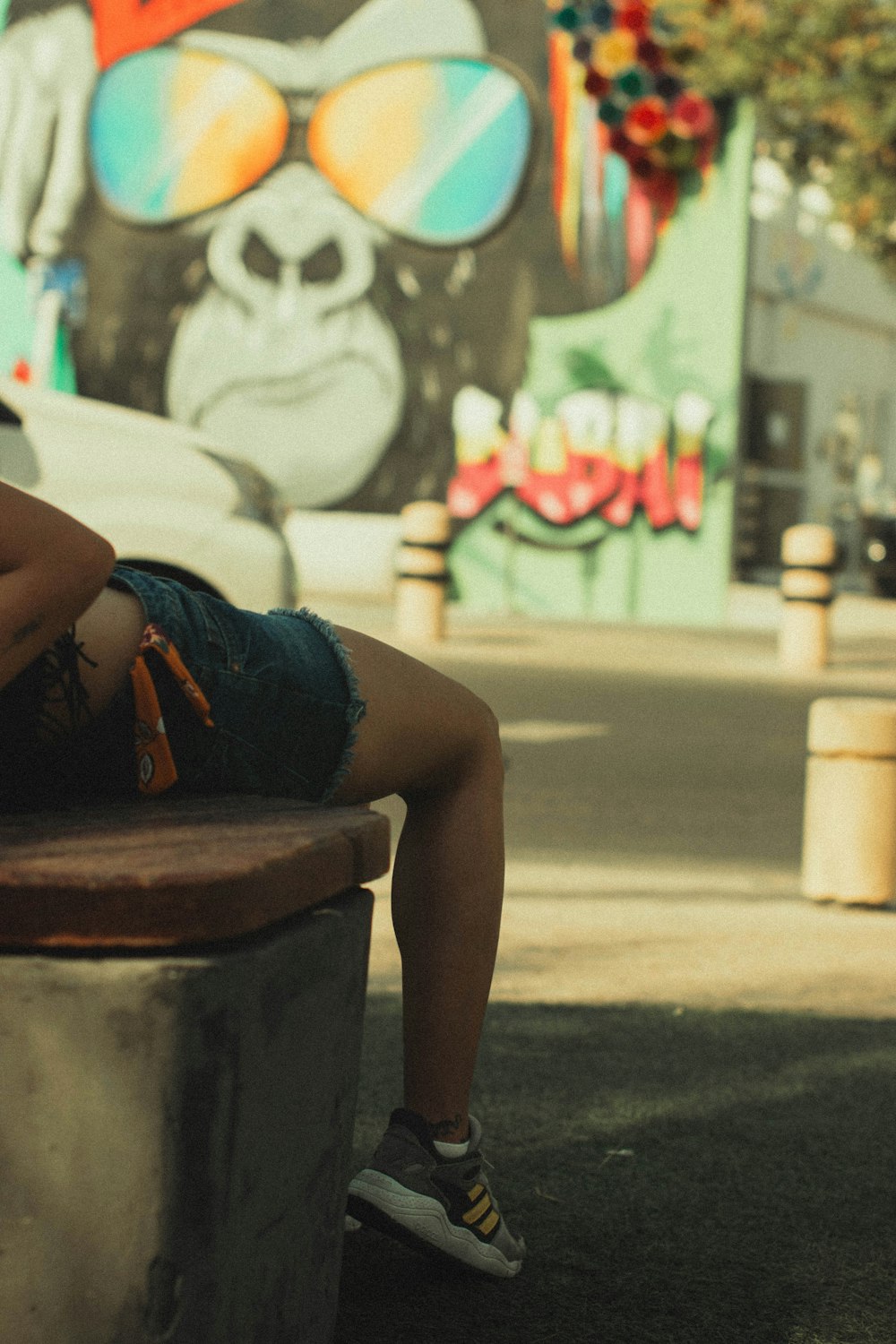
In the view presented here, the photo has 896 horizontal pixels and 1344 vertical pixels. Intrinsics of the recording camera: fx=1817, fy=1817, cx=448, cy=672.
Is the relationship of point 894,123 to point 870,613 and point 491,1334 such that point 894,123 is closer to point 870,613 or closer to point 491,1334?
point 870,613

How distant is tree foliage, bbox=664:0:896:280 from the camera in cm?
1605

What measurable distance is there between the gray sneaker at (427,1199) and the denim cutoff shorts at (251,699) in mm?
482

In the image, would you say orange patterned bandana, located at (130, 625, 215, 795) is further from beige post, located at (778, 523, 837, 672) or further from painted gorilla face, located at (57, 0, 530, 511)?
painted gorilla face, located at (57, 0, 530, 511)

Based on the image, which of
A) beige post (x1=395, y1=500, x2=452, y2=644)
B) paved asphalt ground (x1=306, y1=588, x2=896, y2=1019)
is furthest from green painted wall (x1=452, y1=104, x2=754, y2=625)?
beige post (x1=395, y1=500, x2=452, y2=644)

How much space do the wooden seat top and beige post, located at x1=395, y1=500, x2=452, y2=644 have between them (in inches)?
456

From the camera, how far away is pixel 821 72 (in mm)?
16328

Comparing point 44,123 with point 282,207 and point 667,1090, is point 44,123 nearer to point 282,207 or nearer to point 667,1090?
point 282,207

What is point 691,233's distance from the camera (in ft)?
59.0

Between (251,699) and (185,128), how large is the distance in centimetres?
1748

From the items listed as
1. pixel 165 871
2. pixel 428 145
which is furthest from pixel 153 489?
pixel 428 145

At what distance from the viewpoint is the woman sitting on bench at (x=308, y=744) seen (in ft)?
6.47

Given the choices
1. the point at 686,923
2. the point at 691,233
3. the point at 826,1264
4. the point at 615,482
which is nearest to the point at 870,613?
the point at 615,482

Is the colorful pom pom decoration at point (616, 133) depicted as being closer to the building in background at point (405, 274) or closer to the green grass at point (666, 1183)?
the building in background at point (405, 274)

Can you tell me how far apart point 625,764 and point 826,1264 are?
5.73 meters
